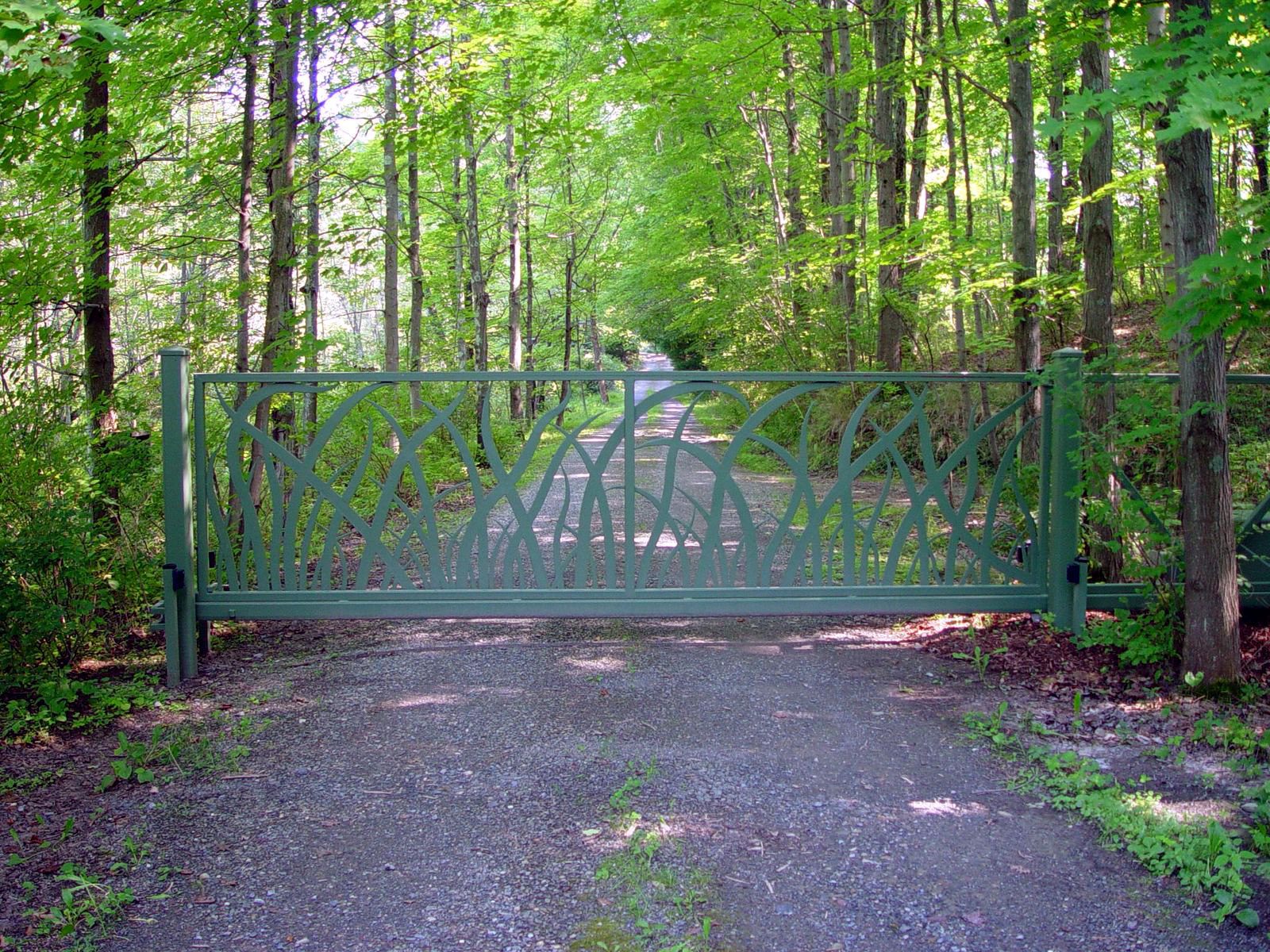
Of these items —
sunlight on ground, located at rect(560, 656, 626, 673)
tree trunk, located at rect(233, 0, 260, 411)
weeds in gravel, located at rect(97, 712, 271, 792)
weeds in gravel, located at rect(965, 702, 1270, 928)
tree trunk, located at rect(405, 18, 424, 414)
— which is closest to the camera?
weeds in gravel, located at rect(965, 702, 1270, 928)

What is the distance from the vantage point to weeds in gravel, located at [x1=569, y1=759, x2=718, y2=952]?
2.50 metres

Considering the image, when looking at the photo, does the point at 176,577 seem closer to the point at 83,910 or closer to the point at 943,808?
the point at 83,910

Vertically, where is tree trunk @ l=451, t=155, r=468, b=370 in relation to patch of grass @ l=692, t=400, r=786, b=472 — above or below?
above

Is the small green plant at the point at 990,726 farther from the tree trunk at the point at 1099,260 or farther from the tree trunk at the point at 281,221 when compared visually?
the tree trunk at the point at 281,221

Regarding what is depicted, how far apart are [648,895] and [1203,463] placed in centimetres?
323

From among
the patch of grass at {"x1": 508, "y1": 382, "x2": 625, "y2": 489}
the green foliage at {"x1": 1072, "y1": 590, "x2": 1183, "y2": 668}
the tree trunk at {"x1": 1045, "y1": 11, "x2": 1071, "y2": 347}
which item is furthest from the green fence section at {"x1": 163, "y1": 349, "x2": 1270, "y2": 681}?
the tree trunk at {"x1": 1045, "y1": 11, "x2": 1071, "y2": 347}

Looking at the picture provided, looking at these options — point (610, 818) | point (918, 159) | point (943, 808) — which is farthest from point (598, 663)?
point (918, 159)

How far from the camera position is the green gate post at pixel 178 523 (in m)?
4.59

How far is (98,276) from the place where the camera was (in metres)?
5.93

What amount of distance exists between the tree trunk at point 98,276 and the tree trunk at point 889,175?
6457 millimetres

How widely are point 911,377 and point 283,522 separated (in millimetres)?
3835

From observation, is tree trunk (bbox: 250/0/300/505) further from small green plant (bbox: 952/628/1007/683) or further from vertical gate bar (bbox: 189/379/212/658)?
small green plant (bbox: 952/628/1007/683)

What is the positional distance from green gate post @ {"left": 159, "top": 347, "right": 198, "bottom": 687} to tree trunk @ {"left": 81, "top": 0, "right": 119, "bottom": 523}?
751 millimetres

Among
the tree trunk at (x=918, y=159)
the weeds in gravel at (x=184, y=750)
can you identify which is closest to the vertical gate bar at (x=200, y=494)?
the weeds in gravel at (x=184, y=750)
